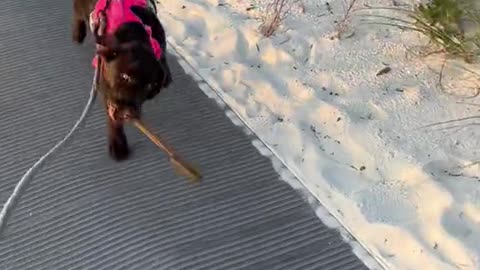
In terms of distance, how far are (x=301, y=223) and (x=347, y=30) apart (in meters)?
0.86

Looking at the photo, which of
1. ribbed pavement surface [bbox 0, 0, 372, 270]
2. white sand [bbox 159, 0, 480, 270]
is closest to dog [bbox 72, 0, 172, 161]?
ribbed pavement surface [bbox 0, 0, 372, 270]

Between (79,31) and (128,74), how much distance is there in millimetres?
807

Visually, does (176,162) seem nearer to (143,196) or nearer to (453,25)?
(143,196)

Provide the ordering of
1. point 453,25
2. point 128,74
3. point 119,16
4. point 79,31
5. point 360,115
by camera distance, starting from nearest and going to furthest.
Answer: point 128,74 → point 119,16 → point 360,115 → point 453,25 → point 79,31

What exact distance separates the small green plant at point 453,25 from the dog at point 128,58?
864mm

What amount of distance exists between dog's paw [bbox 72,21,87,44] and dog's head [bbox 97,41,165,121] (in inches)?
26.8

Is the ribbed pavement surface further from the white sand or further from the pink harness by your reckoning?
the pink harness

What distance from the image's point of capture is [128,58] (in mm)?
1934

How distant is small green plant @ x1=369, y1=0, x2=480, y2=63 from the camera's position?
2438mm

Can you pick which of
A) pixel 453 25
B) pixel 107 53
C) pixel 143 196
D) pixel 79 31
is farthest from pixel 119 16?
pixel 453 25

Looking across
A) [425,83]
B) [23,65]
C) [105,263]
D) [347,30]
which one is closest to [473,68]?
[425,83]

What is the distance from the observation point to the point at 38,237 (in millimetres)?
1972

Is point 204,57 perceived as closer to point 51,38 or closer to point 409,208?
point 51,38

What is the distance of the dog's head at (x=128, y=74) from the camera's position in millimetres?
1924
